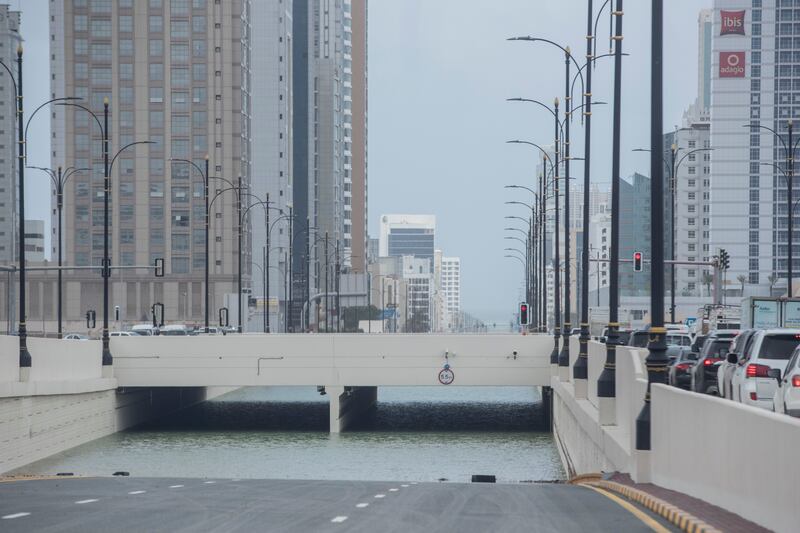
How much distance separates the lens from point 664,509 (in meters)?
14.9

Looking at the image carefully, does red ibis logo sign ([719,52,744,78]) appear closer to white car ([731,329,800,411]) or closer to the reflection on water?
the reflection on water

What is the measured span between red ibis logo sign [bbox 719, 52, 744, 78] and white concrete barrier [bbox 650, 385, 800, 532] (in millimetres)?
162034

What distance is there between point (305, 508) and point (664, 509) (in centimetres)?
543

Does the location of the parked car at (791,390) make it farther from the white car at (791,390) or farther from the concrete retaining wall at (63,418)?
the concrete retaining wall at (63,418)

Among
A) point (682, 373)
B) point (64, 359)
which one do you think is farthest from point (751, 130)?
point (682, 373)

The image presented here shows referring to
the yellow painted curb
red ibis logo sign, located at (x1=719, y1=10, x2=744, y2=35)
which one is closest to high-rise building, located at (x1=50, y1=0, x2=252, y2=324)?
red ibis logo sign, located at (x1=719, y1=10, x2=744, y2=35)

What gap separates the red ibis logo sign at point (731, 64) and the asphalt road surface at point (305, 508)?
520 feet

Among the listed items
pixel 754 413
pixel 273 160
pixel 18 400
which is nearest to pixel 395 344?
pixel 18 400

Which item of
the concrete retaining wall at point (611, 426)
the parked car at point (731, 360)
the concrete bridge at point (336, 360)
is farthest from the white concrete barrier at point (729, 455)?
the concrete bridge at point (336, 360)

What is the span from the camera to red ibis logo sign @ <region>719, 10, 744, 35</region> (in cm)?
17088

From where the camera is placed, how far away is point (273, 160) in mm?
157625

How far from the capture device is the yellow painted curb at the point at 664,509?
1279cm

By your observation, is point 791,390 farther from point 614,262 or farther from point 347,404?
point 347,404

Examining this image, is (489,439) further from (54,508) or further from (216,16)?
(216,16)
